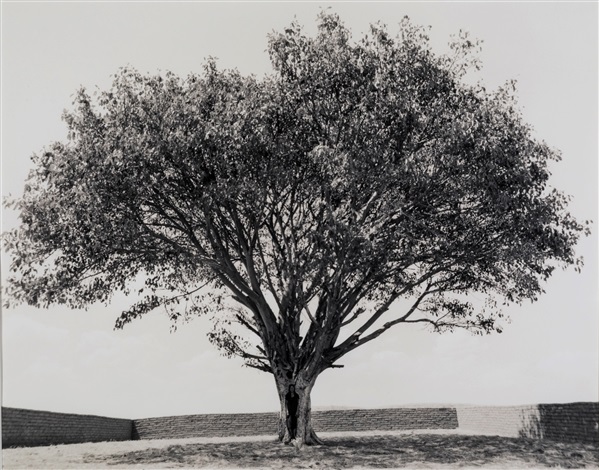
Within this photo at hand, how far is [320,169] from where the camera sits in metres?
15.2

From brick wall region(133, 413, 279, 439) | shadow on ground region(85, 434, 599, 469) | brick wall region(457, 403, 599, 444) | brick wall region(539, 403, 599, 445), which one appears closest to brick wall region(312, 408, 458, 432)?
brick wall region(457, 403, 599, 444)

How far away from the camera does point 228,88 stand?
15.0 metres

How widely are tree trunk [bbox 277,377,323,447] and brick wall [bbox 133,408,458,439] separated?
30.2 feet

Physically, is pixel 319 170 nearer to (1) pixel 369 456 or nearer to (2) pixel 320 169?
(2) pixel 320 169

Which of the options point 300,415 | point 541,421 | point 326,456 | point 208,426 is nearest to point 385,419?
point 208,426

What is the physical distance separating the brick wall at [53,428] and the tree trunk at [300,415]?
823cm

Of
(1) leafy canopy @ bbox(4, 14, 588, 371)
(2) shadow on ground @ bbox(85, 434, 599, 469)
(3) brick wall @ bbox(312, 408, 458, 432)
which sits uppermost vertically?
(1) leafy canopy @ bbox(4, 14, 588, 371)

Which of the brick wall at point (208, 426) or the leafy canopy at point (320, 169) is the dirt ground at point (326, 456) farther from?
the brick wall at point (208, 426)

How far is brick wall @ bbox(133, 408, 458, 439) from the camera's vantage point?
90.0 feet

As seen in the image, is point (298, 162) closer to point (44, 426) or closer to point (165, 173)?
point (165, 173)

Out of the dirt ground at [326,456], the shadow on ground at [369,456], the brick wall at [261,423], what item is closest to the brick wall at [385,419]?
the brick wall at [261,423]

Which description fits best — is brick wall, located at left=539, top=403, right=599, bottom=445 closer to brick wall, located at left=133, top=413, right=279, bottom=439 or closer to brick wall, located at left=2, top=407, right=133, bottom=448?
brick wall, located at left=133, top=413, right=279, bottom=439

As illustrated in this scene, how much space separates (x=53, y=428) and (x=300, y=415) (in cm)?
913

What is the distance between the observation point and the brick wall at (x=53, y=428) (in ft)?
60.8
